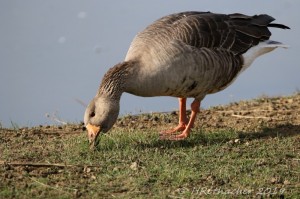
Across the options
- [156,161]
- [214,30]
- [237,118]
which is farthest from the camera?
[237,118]

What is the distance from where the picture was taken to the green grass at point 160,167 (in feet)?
21.4

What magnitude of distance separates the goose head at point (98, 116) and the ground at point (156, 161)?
0.22 meters

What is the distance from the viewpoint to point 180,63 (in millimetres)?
8484

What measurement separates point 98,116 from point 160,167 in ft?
4.52

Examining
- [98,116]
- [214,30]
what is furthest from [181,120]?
[98,116]

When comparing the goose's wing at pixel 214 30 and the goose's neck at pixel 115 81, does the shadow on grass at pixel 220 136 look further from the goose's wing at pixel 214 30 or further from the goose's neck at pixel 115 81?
the goose's wing at pixel 214 30

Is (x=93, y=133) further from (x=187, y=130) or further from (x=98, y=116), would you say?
(x=187, y=130)

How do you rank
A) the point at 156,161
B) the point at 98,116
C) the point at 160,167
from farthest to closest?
the point at 98,116, the point at 156,161, the point at 160,167

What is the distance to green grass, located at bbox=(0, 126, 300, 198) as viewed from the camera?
6.54 m

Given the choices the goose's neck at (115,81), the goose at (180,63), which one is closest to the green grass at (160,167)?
the goose at (180,63)

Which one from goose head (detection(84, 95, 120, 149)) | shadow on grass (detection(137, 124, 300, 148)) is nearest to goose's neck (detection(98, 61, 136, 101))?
goose head (detection(84, 95, 120, 149))

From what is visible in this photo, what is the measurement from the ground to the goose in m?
0.47

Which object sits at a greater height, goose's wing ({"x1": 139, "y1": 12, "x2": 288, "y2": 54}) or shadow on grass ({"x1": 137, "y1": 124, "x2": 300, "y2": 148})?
goose's wing ({"x1": 139, "y1": 12, "x2": 288, "y2": 54})

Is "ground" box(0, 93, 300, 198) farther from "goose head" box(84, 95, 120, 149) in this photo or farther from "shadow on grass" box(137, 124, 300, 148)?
"goose head" box(84, 95, 120, 149)
